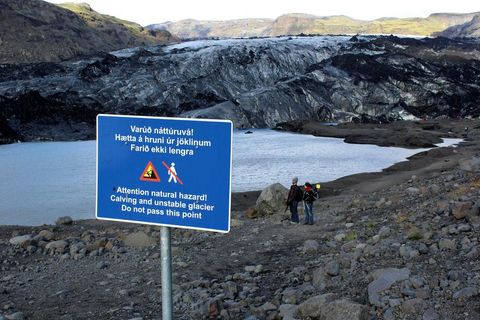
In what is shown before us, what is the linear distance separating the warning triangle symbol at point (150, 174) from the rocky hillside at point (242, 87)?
216 feet

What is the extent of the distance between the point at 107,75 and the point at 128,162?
82.5 m

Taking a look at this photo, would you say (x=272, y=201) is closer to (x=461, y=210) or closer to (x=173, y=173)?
(x=461, y=210)

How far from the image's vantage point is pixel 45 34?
122m

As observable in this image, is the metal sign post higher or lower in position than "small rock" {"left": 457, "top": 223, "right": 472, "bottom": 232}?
higher

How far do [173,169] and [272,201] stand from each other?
15820 mm

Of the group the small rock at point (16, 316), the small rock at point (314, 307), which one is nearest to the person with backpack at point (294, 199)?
the small rock at point (314, 307)

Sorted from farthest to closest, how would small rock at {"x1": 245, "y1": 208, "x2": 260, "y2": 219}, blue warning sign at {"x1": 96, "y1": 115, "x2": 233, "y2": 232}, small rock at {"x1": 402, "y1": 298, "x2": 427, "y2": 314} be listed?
small rock at {"x1": 245, "y1": 208, "x2": 260, "y2": 219}
small rock at {"x1": 402, "y1": 298, "x2": 427, "y2": 314}
blue warning sign at {"x1": 96, "y1": 115, "x2": 233, "y2": 232}

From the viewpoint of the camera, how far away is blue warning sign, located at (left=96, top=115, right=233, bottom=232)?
3.75 meters

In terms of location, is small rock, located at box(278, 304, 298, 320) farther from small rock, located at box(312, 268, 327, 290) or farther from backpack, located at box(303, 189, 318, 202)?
backpack, located at box(303, 189, 318, 202)

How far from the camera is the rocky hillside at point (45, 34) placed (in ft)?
374

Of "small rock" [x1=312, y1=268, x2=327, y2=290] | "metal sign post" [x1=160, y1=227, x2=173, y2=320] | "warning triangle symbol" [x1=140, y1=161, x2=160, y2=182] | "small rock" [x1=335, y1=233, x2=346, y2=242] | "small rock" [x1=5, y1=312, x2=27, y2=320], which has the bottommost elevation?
"small rock" [x1=5, y1=312, x2=27, y2=320]

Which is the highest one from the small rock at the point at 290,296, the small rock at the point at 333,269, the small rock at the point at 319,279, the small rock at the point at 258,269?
the small rock at the point at 333,269

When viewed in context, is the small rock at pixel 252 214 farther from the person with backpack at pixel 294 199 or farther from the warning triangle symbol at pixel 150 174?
the warning triangle symbol at pixel 150 174

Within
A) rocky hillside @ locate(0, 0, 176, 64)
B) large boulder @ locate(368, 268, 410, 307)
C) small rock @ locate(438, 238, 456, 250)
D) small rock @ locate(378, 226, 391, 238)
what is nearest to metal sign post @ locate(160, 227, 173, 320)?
large boulder @ locate(368, 268, 410, 307)
